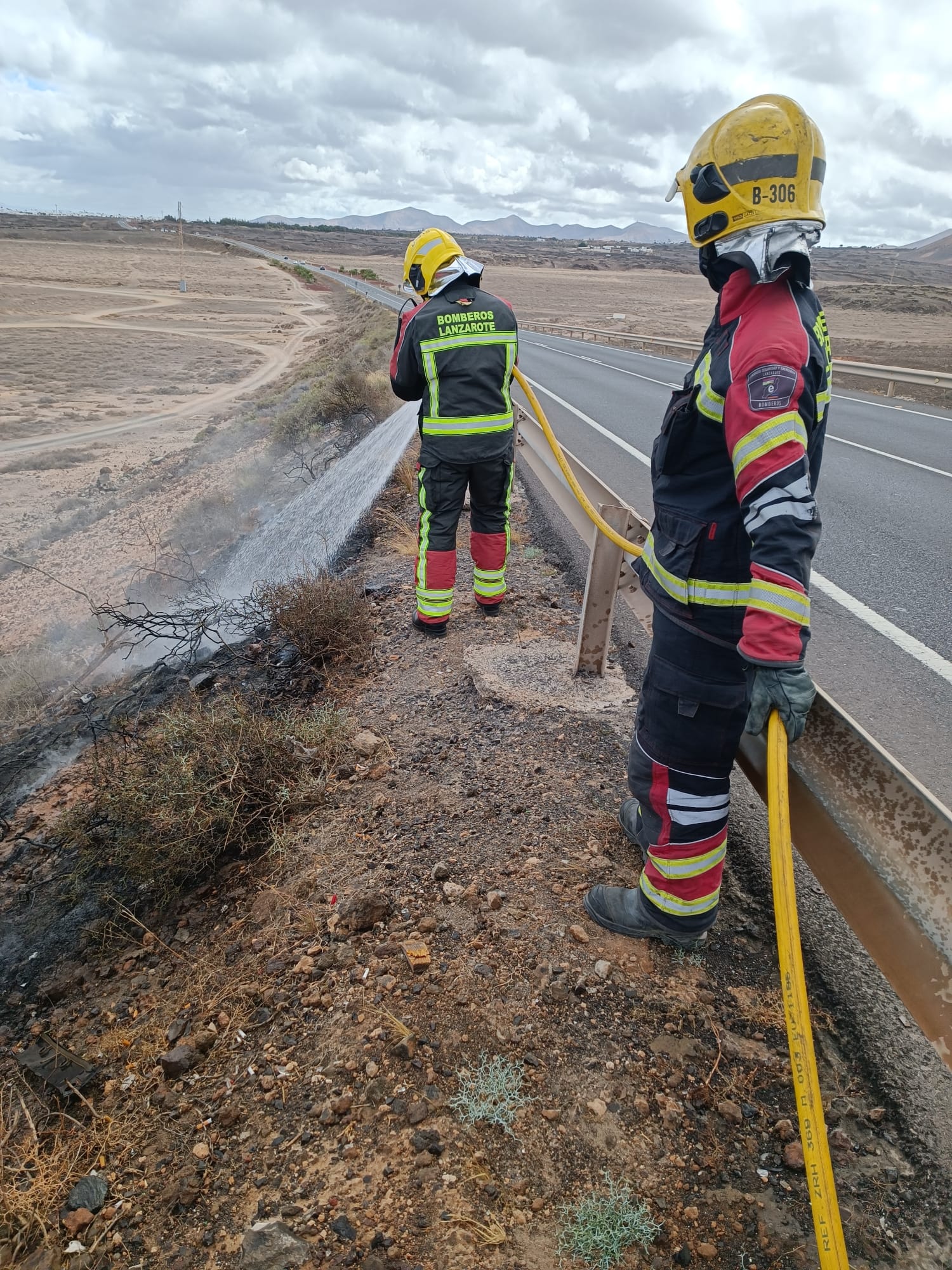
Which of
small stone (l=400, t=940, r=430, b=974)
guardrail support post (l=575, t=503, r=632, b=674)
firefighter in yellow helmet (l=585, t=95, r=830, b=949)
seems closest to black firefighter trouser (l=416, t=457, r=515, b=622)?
guardrail support post (l=575, t=503, r=632, b=674)

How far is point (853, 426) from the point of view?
1091 centimetres

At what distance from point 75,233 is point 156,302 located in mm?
52135

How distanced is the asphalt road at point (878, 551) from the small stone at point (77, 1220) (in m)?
3.16

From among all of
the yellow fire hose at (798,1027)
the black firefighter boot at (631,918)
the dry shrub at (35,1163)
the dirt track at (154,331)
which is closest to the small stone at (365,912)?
the black firefighter boot at (631,918)

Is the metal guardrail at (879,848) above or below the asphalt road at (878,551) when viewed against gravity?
above

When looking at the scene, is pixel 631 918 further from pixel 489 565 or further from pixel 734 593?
pixel 489 565

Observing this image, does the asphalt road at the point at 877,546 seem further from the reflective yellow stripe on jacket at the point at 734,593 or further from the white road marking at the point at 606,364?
the reflective yellow stripe on jacket at the point at 734,593

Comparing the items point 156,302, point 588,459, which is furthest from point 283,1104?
point 156,302

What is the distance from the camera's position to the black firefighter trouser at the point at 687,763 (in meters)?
2.07

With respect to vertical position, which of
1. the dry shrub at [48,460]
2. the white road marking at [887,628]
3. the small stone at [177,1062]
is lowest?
the dry shrub at [48,460]

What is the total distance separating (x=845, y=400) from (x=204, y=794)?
14.0 meters

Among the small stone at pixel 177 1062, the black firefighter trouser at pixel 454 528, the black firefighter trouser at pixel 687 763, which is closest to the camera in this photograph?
the black firefighter trouser at pixel 687 763

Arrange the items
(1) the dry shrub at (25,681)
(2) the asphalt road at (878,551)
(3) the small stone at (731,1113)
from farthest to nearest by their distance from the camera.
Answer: (1) the dry shrub at (25,681), (2) the asphalt road at (878,551), (3) the small stone at (731,1113)

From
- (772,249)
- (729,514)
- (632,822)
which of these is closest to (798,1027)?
(729,514)
